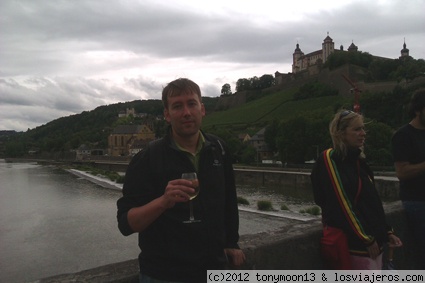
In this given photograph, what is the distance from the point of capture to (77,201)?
93.3 ft

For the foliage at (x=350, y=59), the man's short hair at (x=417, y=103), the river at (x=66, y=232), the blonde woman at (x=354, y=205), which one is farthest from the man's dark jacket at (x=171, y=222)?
the foliage at (x=350, y=59)

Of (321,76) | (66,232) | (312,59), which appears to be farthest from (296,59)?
(66,232)

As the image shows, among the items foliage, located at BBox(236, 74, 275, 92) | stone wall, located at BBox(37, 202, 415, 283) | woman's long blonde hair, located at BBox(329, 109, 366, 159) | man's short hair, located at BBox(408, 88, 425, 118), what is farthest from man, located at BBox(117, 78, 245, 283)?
foliage, located at BBox(236, 74, 275, 92)

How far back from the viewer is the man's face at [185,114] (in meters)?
2.03

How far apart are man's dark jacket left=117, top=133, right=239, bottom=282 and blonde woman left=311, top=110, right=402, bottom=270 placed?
107 centimetres

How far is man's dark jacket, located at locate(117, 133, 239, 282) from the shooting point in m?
1.93

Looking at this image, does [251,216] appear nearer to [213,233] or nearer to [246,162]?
[213,233]

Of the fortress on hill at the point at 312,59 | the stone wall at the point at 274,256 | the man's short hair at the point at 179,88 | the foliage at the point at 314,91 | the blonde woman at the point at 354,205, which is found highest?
the fortress on hill at the point at 312,59

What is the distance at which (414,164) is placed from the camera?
3.20 meters

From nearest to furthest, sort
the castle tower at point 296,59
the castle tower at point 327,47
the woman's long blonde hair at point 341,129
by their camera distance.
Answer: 1. the woman's long blonde hair at point 341,129
2. the castle tower at point 327,47
3. the castle tower at point 296,59

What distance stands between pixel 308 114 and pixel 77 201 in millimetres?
32466

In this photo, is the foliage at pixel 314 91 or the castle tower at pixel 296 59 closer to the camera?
the foliage at pixel 314 91

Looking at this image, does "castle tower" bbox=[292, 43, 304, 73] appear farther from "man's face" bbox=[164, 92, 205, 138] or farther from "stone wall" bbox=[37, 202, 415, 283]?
"man's face" bbox=[164, 92, 205, 138]

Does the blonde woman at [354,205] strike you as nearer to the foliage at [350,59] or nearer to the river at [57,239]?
the river at [57,239]
